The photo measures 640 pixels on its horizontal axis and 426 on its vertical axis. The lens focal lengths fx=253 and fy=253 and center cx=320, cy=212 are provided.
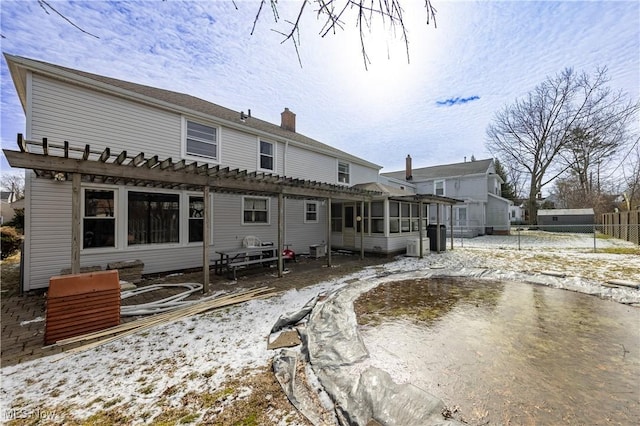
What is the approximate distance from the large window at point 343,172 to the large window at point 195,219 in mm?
7327

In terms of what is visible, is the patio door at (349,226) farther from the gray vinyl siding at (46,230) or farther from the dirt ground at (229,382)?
the gray vinyl siding at (46,230)

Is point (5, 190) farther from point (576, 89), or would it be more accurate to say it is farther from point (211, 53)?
point (576, 89)

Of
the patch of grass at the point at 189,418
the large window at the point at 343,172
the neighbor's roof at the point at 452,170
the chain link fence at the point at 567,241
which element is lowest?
the patch of grass at the point at 189,418

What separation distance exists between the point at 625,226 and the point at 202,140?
77.9 ft

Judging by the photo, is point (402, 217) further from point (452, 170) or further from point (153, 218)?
point (452, 170)

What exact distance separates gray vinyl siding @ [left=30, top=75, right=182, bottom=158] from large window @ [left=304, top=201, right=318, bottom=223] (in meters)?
5.60

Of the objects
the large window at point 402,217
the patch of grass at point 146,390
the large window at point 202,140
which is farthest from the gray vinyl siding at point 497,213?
the patch of grass at point 146,390

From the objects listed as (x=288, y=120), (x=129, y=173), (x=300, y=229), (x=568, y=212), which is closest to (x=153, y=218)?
(x=129, y=173)

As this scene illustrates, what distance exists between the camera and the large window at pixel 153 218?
23.4 feet

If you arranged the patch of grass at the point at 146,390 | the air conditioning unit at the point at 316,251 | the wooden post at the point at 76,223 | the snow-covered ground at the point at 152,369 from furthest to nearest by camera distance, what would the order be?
the air conditioning unit at the point at 316,251, the wooden post at the point at 76,223, the patch of grass at the point at 146,390, the snow-covered ground at the point at 152,369

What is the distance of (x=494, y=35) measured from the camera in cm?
351

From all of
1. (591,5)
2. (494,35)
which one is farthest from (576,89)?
(494,35)

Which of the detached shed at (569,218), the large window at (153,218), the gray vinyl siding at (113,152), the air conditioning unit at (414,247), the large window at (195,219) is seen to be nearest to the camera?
the gray vinyl siding at (113,152)

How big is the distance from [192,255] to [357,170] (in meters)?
9.70
